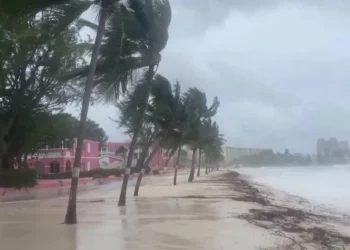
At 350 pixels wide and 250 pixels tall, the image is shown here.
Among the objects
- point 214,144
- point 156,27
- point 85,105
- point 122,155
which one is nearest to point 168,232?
point 85,105

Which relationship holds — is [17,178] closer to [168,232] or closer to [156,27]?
[156,27]

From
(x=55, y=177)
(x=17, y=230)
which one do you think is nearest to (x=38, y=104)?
(x=55, y=177)

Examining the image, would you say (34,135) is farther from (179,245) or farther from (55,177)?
(179,245)

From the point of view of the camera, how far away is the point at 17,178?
108 feet

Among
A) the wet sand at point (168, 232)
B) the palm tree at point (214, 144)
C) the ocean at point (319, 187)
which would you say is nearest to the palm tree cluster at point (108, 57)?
the wet sand at point (168, 232)

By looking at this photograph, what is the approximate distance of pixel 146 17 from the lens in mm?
15320

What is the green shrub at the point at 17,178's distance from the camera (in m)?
31.9

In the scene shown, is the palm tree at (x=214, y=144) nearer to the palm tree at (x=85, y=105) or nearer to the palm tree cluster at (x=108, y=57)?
the palm tree cluster at (x=108, y=57)

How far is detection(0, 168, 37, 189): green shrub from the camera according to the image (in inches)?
1257

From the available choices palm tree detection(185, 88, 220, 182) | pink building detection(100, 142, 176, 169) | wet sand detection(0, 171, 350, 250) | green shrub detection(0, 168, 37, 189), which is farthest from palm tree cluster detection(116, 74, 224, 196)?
pink building detection(100, 142, 176, 169)

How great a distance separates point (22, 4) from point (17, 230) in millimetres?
5002

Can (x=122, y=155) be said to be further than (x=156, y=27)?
Yes

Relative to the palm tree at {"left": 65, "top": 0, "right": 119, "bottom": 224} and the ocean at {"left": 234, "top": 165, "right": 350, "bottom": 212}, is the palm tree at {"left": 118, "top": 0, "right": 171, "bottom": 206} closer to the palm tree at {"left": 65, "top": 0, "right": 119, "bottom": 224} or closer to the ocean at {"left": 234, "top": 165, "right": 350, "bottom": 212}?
the palm tree at {"left": 65, "top": 0, "right": 119, "bottom": 224}

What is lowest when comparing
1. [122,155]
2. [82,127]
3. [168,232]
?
[168,232]
